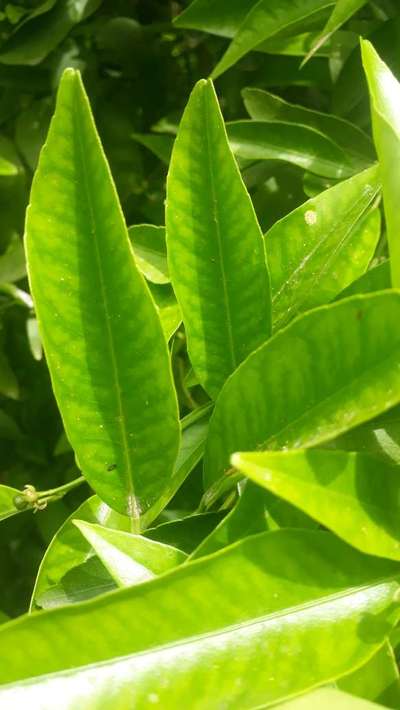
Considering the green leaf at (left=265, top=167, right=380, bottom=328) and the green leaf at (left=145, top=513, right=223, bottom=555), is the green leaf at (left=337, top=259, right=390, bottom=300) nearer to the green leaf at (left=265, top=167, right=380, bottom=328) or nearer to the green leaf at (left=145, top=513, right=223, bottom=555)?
the green leaf at (left=265, top=167, right=380, bottom=328)

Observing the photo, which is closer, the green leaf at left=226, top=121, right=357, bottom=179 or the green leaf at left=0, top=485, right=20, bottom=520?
the green leaf at left=0, top=485, right=20, bottom=520

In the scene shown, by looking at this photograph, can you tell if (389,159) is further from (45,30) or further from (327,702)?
(45,30)

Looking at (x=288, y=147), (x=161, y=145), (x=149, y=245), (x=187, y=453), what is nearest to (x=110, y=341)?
(x=187, y=453)

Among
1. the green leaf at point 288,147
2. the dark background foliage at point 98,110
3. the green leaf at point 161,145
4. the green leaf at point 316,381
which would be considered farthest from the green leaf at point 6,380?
the green leaf at point 316,381

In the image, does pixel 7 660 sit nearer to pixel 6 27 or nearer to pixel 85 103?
pixel 85 103

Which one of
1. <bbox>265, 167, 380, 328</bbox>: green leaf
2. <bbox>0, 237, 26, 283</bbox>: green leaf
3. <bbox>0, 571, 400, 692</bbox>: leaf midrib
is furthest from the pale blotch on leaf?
<bbox>0, 237, 26, 283</bbox>: green leaf

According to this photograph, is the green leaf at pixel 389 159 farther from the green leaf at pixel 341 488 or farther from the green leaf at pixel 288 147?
the green leaf at pixel 288 147
